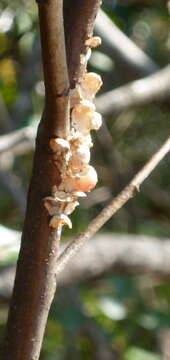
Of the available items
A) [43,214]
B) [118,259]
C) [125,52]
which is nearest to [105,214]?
[43,214]

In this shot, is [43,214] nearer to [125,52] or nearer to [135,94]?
[135,94]

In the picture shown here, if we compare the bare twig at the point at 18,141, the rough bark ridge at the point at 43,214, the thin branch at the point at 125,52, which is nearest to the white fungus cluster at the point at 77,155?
the rough bark ridge at the point at 43,214

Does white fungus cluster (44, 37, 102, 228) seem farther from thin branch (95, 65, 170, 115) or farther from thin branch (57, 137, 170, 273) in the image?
thin branch (95, 65, 170, 115)

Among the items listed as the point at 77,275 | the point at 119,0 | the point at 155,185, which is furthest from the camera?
the point at 155,185

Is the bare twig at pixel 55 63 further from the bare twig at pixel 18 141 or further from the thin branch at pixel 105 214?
the bare twig at pixel 18 141

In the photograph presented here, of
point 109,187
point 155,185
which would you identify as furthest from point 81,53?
point 155,185

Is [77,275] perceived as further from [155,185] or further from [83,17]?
[155,185]

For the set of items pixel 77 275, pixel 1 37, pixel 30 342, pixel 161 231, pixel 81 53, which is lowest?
pixel 30 342

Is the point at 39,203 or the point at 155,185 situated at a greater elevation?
the point at 155,185
